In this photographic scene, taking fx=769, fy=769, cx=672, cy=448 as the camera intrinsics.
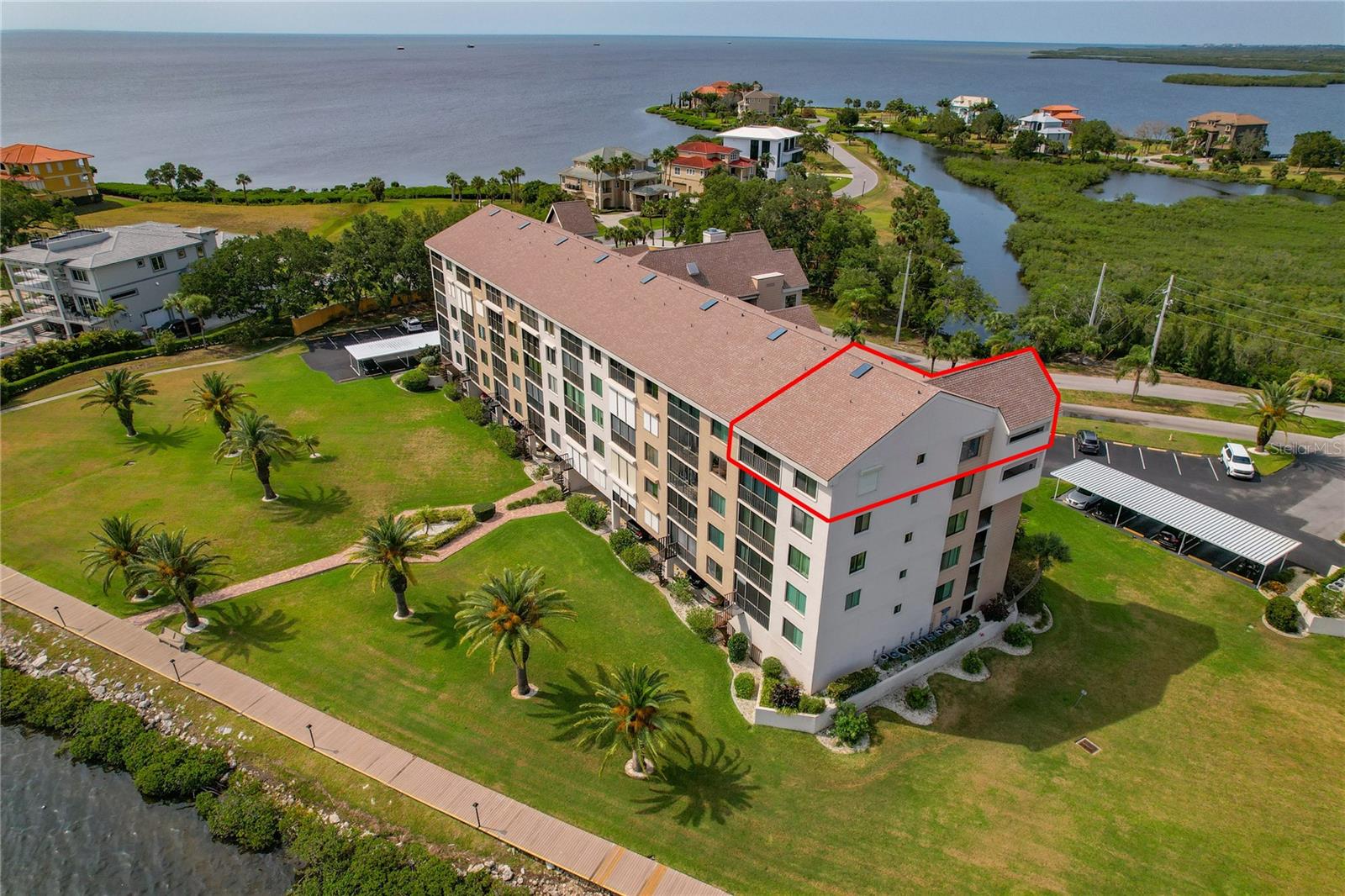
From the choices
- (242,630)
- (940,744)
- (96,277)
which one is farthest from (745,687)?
(96,277)

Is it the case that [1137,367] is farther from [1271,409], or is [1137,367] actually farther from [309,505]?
[309,505]

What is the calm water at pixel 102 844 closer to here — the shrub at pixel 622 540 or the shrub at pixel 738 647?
the shrub at pixel 738 647

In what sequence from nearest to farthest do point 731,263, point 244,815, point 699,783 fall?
point 244,815
point 699,783
point 731,263

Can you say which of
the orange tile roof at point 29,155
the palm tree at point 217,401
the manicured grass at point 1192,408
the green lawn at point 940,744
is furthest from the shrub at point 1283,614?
the orange tile roof at point 29,155

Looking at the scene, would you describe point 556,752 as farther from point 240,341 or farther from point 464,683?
point 240,341

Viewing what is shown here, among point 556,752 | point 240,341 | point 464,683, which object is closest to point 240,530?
point 464,683

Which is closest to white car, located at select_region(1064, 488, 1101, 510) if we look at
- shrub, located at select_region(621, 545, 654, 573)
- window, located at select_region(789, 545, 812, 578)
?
window, located at select_region(789, 545, 812, 578)
